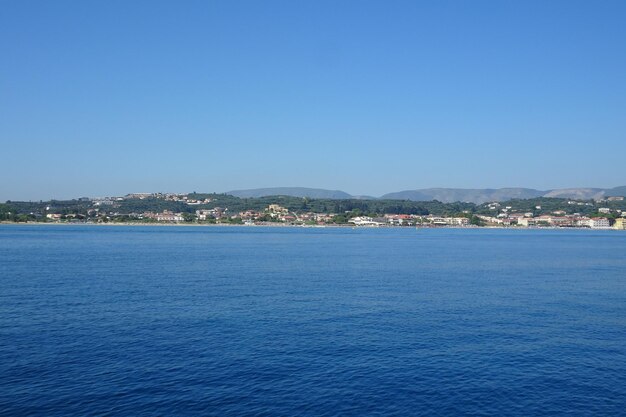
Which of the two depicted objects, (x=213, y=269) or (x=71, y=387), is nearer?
(x=71, y=387)

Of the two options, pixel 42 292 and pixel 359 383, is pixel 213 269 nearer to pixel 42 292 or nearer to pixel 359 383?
pixel 42 292

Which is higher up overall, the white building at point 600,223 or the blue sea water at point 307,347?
the blue sea water at point 307,347

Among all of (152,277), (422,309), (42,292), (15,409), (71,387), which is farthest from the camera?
(152,277)

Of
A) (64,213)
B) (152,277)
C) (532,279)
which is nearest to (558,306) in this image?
(532,279)

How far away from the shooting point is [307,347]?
19094 millimetres

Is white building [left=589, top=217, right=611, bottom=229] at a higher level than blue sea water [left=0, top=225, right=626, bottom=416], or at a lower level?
lower

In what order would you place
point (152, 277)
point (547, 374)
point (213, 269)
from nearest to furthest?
point (547, 374), point (152, 277), point (213, 269)

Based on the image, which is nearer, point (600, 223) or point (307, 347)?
point (307, 347)

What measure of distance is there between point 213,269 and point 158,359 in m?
26.4

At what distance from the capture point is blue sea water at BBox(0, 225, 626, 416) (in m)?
14.4

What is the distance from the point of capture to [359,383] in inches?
617

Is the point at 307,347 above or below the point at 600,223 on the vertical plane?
above

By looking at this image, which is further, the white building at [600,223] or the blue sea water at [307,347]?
the white building at [600,223]

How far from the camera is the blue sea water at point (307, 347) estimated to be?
14359 millimetres
